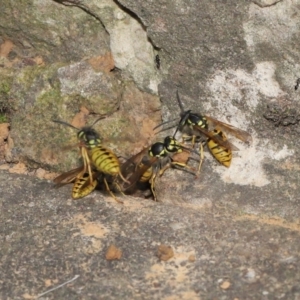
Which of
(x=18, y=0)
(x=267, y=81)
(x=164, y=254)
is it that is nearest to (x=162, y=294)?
(x=164, y=254)

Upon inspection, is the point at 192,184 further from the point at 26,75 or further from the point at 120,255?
the point at 26,75

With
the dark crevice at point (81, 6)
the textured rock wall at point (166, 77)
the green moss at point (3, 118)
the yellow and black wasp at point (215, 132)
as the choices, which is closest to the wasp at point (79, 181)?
the textured rock wall at point (166, 77)

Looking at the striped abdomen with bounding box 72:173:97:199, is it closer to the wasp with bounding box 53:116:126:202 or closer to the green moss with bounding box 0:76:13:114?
the wasp with bounding box 53:116:126:202

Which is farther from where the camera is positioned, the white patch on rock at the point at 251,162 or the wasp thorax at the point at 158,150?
the wasp thorax at the point at 158,150

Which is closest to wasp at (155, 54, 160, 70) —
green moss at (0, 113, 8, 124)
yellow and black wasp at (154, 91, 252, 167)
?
yellow and black wasp at (154, 91, 252, 167)

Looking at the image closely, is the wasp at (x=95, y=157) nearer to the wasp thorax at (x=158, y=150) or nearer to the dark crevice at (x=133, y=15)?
the wasp thorax at (x=158, y=150)

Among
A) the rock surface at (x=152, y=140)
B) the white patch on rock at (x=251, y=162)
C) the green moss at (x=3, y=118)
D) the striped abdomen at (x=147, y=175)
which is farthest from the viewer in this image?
the green moss at (x=3, y=118)
